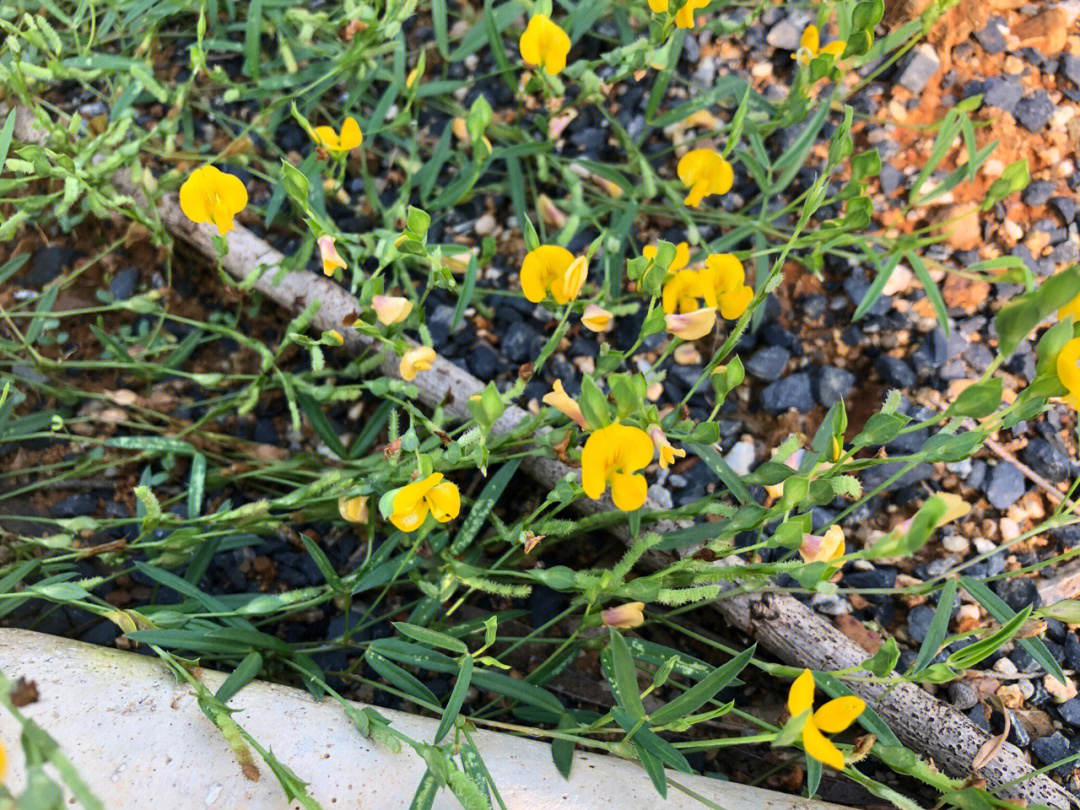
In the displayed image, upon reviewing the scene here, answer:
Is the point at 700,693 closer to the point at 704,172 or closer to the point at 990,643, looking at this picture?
the point at 990,643

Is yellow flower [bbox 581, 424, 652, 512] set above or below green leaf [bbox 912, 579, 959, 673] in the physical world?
above

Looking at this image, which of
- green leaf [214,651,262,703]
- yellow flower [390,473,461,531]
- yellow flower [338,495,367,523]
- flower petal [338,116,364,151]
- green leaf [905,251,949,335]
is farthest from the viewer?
green leaf [905,251,949,335]

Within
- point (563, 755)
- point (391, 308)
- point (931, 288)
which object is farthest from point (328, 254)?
point (931, 288)

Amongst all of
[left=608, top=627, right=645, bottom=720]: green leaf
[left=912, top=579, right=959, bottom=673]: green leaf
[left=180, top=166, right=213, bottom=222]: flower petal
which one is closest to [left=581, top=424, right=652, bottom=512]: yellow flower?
[left=608, top=627, right=645, bottom=720]: green leaf

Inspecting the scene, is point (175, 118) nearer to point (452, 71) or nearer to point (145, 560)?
point (452, 71)

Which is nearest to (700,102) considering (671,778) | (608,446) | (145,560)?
(608,446)

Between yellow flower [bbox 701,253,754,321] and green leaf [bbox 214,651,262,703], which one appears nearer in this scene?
green leaf [bbox 214,651,262,703]

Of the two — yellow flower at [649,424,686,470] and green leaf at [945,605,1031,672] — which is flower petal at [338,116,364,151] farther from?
green leaf at [945,605,1031,672]
